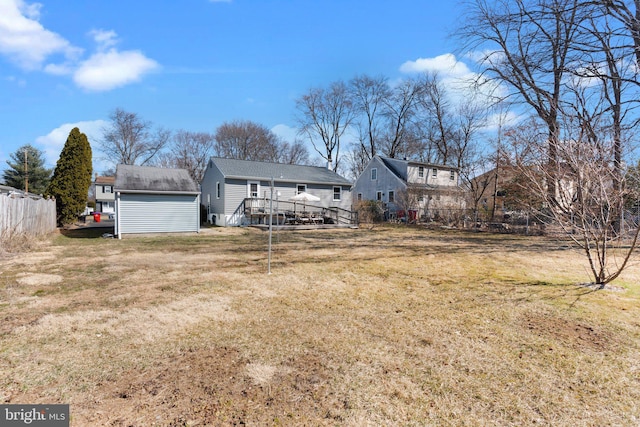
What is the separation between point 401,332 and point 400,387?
122cm

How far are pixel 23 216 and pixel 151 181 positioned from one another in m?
5.32

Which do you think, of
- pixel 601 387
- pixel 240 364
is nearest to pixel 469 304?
pixel 601 387

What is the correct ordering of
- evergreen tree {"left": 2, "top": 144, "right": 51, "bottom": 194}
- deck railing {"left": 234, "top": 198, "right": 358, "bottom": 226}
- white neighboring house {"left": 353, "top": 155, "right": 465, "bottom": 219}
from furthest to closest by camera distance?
1. evergreen tree {"left": 2, "top": 144, "right": 51, "bottom": 194}
2. white neighboring house {"left": 353, "top": 155, "right": 465, "bottom": 219}
3. deck railing {"left": 234, "top": 198, "right": 358, "bottom": 226}

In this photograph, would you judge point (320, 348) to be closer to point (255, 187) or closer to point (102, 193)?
point (255, 187)

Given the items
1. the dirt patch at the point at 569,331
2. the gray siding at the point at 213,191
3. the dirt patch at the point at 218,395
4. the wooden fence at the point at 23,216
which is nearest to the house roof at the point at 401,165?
the gray siding at the point at 213,191

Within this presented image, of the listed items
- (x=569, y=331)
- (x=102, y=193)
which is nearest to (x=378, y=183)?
(x=569, y=331)

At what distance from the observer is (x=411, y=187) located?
25.1 m

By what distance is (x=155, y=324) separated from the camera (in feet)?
13.1

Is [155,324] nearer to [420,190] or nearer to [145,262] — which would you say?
[145,262]

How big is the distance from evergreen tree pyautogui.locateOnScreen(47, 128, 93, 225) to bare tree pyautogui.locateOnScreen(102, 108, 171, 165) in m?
19.3

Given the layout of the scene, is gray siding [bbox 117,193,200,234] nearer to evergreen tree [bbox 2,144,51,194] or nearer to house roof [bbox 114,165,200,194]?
house roof [bbox 114,165,200,194]

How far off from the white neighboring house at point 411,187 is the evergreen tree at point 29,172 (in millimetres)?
34523

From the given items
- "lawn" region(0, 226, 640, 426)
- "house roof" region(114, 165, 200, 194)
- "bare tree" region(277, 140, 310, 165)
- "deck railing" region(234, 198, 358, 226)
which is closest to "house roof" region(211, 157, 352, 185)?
"deck railing" region(234, 198, 358, 226)

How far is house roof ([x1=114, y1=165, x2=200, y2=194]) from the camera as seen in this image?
47.7 ft
